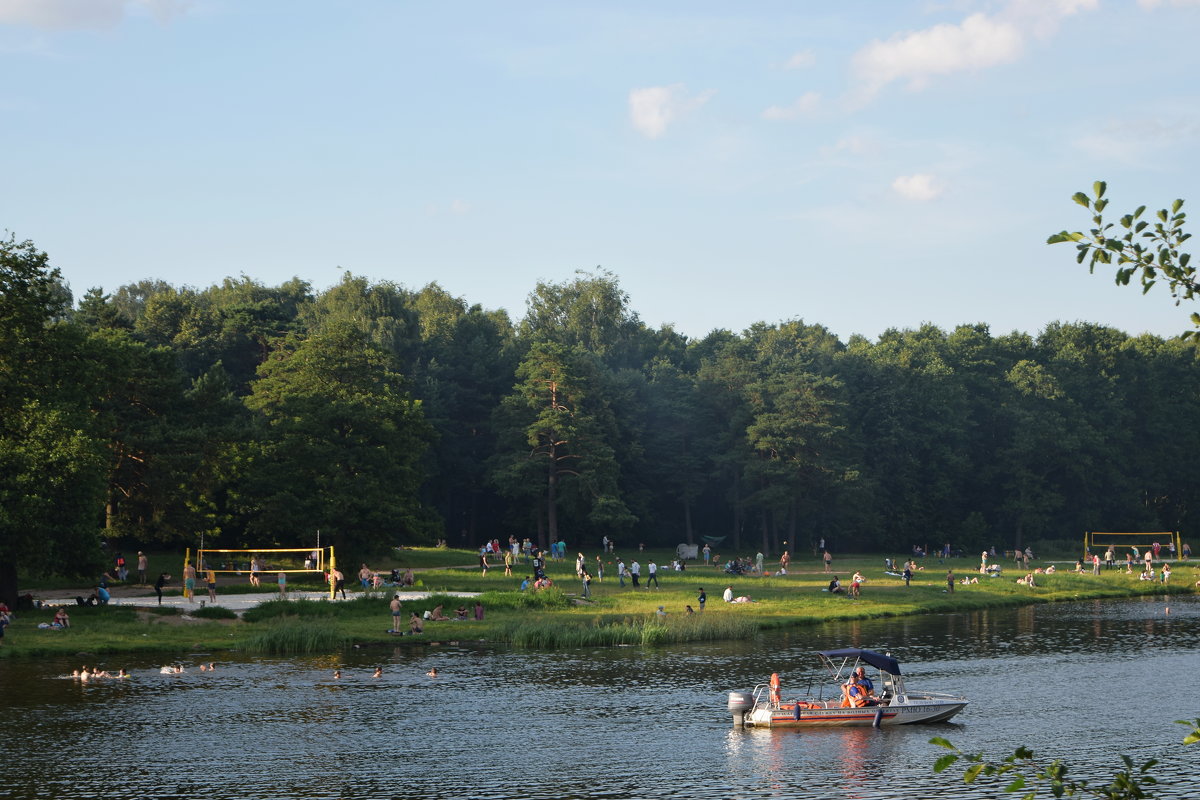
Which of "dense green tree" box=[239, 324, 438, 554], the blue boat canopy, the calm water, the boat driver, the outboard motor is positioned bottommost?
the calm water

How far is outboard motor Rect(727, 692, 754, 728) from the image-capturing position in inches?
1394

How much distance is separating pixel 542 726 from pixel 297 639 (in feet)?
60.4

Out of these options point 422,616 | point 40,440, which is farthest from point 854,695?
point 40,440

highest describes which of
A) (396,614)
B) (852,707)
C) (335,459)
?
(335,459)

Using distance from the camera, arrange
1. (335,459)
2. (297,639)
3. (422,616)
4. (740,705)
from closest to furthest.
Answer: (740,705) < (297,639) < (422,616) < (335,459)

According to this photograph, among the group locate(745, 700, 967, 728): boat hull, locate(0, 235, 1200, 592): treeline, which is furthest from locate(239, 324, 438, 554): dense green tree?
locate(745, 700, 967, 728): boat hull

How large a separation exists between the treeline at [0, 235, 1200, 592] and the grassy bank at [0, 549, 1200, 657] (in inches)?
202

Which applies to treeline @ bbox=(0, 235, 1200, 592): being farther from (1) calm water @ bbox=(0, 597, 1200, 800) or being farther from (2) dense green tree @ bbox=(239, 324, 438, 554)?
(1) calm water @ bbox=(0, 597, 1200, 800)

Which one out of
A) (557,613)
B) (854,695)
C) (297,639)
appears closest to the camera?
(854,695)

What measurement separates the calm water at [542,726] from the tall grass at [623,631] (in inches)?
82.2

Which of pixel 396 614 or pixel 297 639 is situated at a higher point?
pixel 396 614

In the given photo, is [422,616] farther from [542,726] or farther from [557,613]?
[542,726]

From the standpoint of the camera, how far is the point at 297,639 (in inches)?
1953

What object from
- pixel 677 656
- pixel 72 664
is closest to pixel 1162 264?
pixel 677 656
